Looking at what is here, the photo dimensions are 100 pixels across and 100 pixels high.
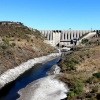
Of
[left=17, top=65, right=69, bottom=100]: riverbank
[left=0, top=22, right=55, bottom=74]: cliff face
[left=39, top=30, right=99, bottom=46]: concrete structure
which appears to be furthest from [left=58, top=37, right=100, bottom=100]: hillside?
[left=39, top=30, right=99, bottom=46]: concrete structure

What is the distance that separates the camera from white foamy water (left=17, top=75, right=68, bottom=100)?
121ft

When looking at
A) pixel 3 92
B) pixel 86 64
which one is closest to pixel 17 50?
pixel 86 64

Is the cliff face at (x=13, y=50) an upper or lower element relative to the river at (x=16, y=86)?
upper

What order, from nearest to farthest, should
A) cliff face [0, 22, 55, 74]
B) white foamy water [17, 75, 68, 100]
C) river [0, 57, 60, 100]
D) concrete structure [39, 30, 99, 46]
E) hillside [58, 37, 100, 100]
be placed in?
hillside [58, 37, 100, 100], white foamy water [17, 75, 68, 100], river [0, 57, 60, 100], cliff face [0, 22, 55, 74], concrete structure [39, 30, 99, 46]

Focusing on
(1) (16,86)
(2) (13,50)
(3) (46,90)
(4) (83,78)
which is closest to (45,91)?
(3) (46,90)

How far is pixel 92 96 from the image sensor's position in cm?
3366

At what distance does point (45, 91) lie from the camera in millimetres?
39688

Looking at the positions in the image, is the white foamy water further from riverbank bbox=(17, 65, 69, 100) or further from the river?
the river

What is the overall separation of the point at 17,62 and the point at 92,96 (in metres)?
35.9

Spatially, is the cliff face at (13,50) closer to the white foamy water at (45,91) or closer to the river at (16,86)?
the river at (16,86)

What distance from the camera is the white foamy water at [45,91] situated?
36744 mm

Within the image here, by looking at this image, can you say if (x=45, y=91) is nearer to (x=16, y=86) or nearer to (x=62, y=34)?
(x=16, y=86)

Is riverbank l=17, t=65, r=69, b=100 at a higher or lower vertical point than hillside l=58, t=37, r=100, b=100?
lower

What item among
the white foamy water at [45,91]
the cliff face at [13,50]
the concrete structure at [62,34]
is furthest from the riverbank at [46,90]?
the concrete structure at [62,34]
